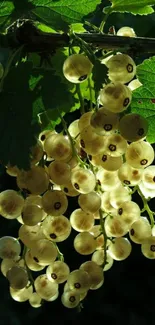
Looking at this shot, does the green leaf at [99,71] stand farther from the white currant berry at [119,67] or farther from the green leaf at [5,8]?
the green leaf at [5,8]

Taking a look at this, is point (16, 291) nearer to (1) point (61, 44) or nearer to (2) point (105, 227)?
(2) point (105, 227)

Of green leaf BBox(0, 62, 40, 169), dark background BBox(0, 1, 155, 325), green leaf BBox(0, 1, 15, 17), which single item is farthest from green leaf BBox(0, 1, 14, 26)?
dark background BBox(0, 1, 155, 325)

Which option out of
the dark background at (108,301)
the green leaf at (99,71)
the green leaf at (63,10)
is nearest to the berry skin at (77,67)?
the green leaf at (99,71)

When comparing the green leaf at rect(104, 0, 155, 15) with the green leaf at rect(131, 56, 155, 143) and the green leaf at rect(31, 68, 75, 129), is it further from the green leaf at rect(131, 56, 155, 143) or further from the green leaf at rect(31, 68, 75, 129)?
the green leaf at rect(31, 68, 75, 129)

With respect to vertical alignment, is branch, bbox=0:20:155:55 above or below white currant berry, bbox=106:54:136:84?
above

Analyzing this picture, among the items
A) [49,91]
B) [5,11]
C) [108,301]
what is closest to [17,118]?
[49,91]
